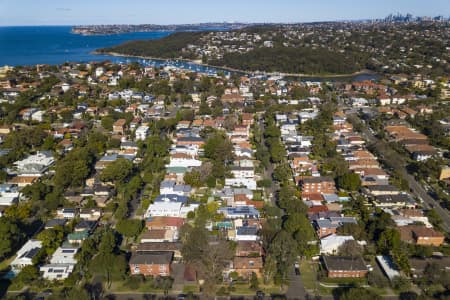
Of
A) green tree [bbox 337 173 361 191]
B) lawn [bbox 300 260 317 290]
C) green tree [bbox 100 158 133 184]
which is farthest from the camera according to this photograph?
green tree [bbox 100 158 133 184]

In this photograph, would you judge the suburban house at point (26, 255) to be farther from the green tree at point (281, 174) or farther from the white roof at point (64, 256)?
the green tree at point (281, 174)

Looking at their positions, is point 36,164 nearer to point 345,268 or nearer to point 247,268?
point 247,268

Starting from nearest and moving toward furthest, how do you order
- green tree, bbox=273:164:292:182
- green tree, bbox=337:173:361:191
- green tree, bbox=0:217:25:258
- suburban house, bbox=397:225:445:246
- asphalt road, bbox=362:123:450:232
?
green tree, bbox=0:217:25:258
suburban house, bbox=397:225:445:246
asphalt road, bbox=362:123:450:232
green tree, bbox=337:173:361:191
green tree, bbox=273:164:292:182

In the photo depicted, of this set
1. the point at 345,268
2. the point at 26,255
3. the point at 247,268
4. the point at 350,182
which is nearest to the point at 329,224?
the point at 345,268

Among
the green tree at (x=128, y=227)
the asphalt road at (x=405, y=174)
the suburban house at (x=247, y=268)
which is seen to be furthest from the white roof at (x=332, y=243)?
the green tree at (x=128, y=227)

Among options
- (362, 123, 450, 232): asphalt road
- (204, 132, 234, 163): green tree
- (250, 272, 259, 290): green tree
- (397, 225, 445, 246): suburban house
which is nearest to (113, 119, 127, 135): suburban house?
(204, 132, 234, 163): green tree

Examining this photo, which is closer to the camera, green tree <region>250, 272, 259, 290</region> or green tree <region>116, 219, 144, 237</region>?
green tree <region>250, 272, 259, 290</region>

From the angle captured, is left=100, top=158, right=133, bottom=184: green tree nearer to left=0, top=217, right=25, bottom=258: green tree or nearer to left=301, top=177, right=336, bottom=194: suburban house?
left=0, top=217, right=25, bottom=258: green tree

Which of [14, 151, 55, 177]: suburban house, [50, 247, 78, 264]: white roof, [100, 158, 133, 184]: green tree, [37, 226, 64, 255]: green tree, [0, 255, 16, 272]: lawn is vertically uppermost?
[100, 158, 133, 184]: green tree

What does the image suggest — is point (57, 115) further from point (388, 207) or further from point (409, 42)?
point (409, 42)
